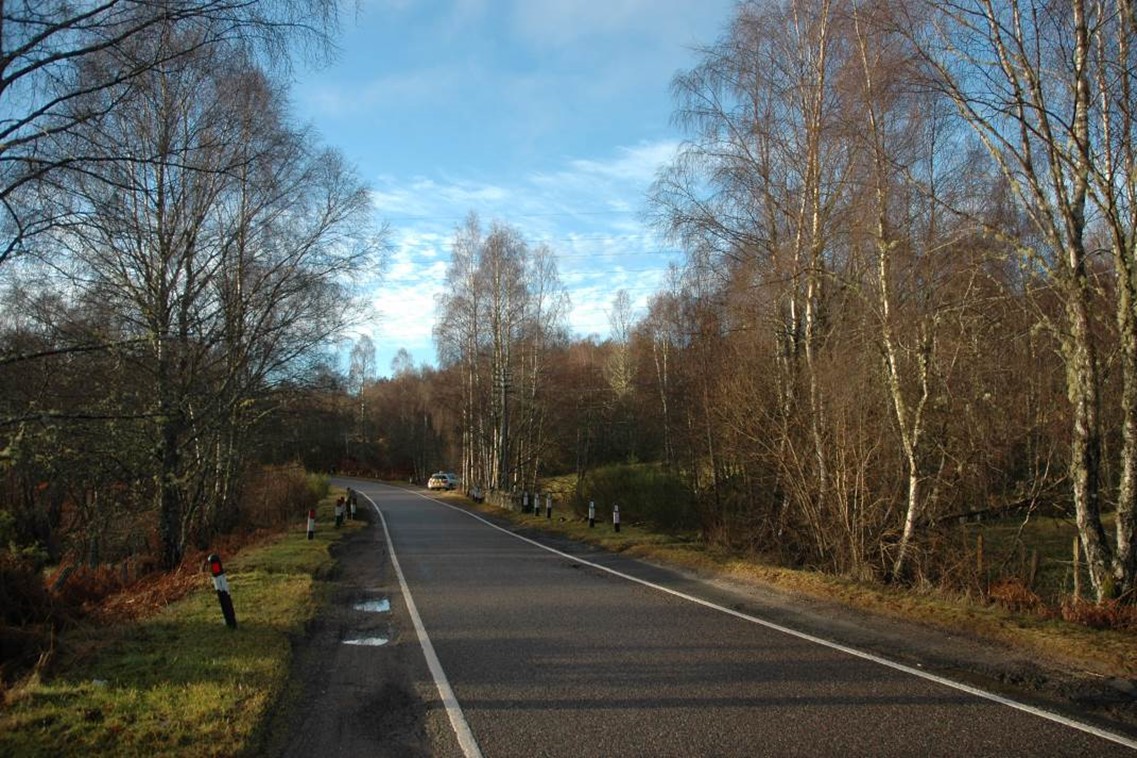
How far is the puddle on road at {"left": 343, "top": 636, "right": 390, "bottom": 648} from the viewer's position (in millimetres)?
7975

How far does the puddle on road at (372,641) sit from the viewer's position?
26.2ft

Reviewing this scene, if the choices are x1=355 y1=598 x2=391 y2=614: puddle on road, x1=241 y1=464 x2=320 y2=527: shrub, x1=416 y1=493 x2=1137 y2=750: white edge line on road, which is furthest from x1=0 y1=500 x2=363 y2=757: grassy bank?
x1=241 y1=464 x2=320 y2=527: shrub

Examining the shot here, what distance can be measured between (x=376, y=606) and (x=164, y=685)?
14.5ft

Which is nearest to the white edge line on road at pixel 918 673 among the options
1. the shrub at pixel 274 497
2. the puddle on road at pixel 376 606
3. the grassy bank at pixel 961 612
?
the grassy bank at pixel 961 612

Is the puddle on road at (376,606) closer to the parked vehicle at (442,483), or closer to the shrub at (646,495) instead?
the shrub at (646,495)

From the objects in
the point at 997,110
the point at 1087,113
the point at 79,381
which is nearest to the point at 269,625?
the point at 79,381

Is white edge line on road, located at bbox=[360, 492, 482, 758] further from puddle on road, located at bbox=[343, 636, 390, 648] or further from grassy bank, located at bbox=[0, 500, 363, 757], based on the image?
grassy bank, located at bbox=[0, 500, 363, 757]

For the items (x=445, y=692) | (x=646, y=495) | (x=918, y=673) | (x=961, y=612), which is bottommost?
(x=445, y=692)

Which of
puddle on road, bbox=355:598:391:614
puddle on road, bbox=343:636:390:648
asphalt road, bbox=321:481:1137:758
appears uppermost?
asphalt road, bbox=321:481:1137:758

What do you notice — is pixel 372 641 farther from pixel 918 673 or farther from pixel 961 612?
pixel 961 612

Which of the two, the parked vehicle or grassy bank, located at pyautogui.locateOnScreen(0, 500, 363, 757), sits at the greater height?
the parked vehicle

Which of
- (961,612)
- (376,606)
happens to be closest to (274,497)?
(376,606)

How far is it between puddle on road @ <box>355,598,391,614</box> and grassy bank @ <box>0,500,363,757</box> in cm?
65

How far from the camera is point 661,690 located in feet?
19.5
